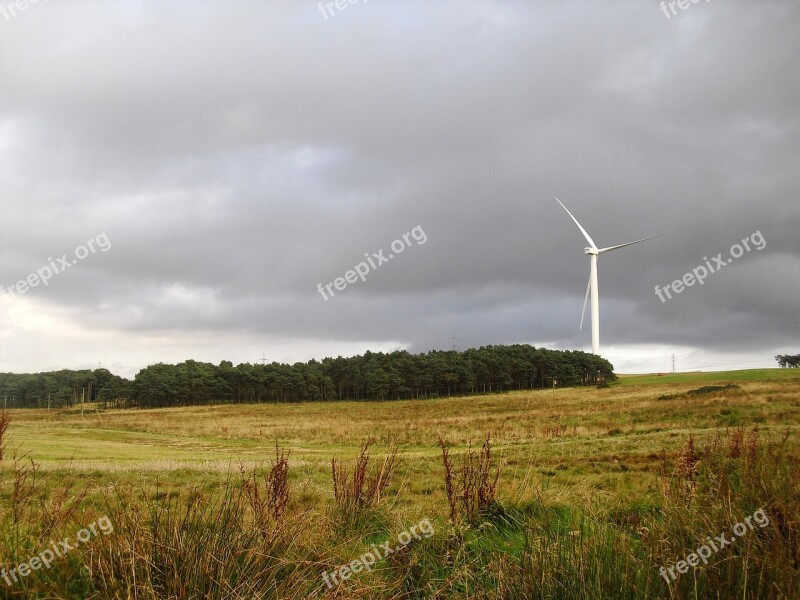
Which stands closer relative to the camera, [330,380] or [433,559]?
[433,559]

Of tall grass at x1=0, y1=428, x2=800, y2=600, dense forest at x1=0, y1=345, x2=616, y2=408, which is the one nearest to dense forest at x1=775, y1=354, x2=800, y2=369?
A: dense forest at x1=0, y1=345, x2=616, y2=408

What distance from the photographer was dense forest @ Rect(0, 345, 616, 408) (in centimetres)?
13038

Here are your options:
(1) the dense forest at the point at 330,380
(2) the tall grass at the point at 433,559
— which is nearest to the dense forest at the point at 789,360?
(1) the dense forest at the point at 330,380

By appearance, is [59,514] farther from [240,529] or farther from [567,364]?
[567,364]

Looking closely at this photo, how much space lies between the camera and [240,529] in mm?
5324

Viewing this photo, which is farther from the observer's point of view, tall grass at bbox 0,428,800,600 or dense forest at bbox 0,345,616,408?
dense forest at bbox 0,345,616,408

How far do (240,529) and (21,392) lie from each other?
466 ft

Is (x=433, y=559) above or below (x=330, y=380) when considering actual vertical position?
above

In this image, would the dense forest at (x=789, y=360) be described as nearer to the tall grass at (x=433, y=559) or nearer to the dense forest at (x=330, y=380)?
the dense forest at (x=330, y=380)

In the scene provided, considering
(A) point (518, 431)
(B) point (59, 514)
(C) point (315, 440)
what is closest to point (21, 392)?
(C) point (315, 440)

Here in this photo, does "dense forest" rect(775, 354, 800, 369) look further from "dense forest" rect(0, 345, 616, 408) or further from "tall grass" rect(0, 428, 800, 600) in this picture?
"tall grass" rect(0, 428, 800, 600)

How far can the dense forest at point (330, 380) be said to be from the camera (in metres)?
130

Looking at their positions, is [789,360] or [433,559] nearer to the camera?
[433,559]

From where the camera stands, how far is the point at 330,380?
473 ft
